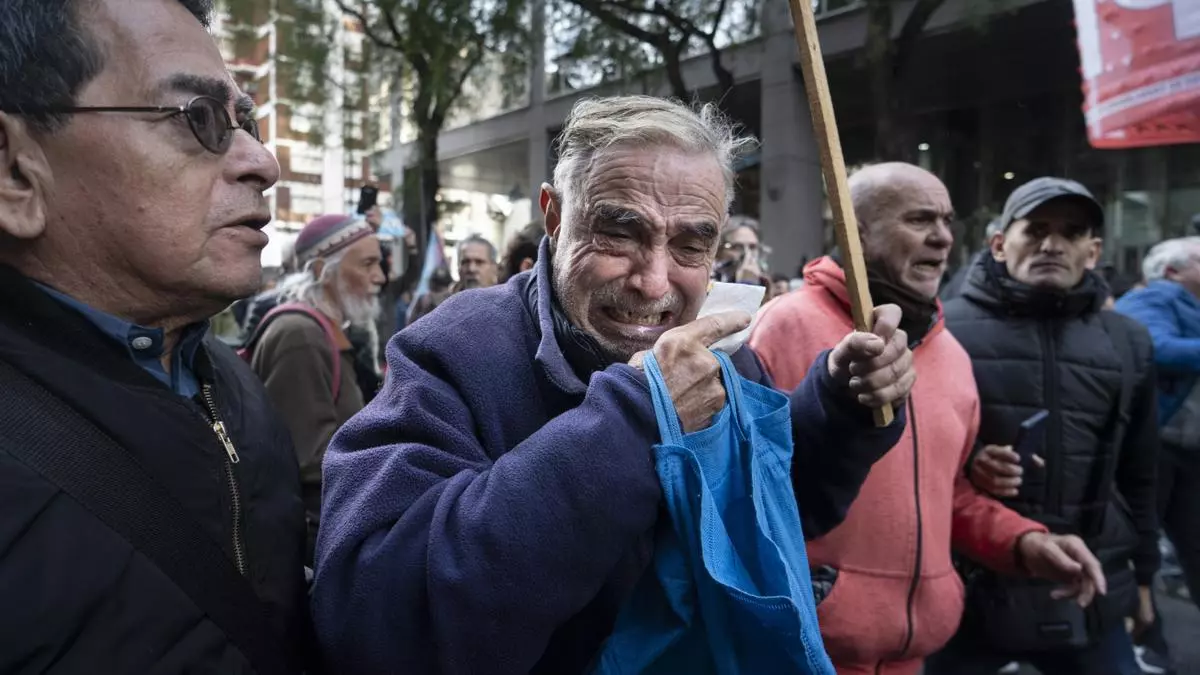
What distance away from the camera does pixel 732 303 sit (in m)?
1.47

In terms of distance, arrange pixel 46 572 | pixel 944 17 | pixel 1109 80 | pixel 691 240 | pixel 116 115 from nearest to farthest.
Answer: pixel 46 572
pixel 116 115
pixel 691 240
pixel 1109 80
pixel 944 17

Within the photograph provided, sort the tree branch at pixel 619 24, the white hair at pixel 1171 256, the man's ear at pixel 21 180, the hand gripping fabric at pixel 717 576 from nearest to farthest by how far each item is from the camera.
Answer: the man's ear at pixel 21 180 < the hand gripping fabric at pixel 717 576 < the white hair at pixel 1171 256 < the tree branch at pixel 619 24

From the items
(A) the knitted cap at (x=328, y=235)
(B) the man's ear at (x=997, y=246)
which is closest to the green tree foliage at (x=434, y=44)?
(A) the knitted cap at (x=328, y=235)

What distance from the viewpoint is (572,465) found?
44.5 inches

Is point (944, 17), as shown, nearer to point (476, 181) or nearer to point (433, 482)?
point (433, 482)

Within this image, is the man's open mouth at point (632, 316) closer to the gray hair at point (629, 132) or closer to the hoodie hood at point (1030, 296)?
the gray hair at point (629, 132)

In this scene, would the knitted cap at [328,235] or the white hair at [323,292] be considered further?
the knitted cap at [328,235]

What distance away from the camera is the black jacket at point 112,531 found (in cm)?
94

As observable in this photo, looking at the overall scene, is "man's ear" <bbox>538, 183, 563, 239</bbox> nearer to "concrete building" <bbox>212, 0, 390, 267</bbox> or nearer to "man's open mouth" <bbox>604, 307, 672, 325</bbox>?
"man's open mouth" <bbox>604, 307, 672, 325</bbox>

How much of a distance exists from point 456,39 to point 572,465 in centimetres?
1446

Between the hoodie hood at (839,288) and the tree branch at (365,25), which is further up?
the tree branch at (365,25)

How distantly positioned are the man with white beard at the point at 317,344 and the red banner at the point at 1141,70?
354cm

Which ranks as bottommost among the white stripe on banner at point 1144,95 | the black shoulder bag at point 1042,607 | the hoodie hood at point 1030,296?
the black shoulder bag at point 1042,607

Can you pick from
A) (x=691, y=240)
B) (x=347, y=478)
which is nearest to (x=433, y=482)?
(x=347, y=478)
